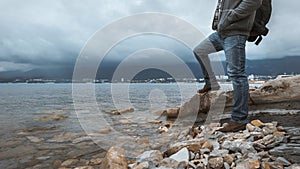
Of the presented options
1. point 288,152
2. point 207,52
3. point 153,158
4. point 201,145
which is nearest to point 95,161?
point 153,158

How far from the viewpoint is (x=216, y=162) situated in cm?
211

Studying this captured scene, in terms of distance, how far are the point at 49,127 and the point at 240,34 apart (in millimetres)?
5253

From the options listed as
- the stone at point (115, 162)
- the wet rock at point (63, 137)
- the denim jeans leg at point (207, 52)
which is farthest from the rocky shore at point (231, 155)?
the wet rock at point (63, 137)

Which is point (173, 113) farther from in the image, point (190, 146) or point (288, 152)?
Result: point (288, 152)

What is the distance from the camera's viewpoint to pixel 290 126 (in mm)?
3201

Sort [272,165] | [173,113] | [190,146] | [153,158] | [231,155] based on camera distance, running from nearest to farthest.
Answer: [272,165] → [231,155] → [153,158] → [190,146] → [173,113]

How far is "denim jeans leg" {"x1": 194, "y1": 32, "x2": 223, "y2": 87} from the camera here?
141 inches

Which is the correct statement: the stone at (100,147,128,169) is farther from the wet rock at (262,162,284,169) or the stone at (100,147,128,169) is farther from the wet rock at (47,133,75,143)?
the wet rock at (47,133,75,143)

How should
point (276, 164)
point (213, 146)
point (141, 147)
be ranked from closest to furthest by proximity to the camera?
1. point (276, 164)
2. point (213, 146)
3. point (141, 147)

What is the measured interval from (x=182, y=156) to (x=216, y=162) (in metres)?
0.42

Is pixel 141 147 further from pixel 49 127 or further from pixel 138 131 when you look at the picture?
pixel 49 127

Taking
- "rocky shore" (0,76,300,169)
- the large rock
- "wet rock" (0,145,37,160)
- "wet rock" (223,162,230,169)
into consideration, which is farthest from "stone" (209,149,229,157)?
"wet rock" (0,145,37,160)

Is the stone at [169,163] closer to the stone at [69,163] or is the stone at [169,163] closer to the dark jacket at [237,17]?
the stone at [69,163]

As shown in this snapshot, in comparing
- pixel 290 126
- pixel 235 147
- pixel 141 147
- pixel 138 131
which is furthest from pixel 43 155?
pixel 290 126
